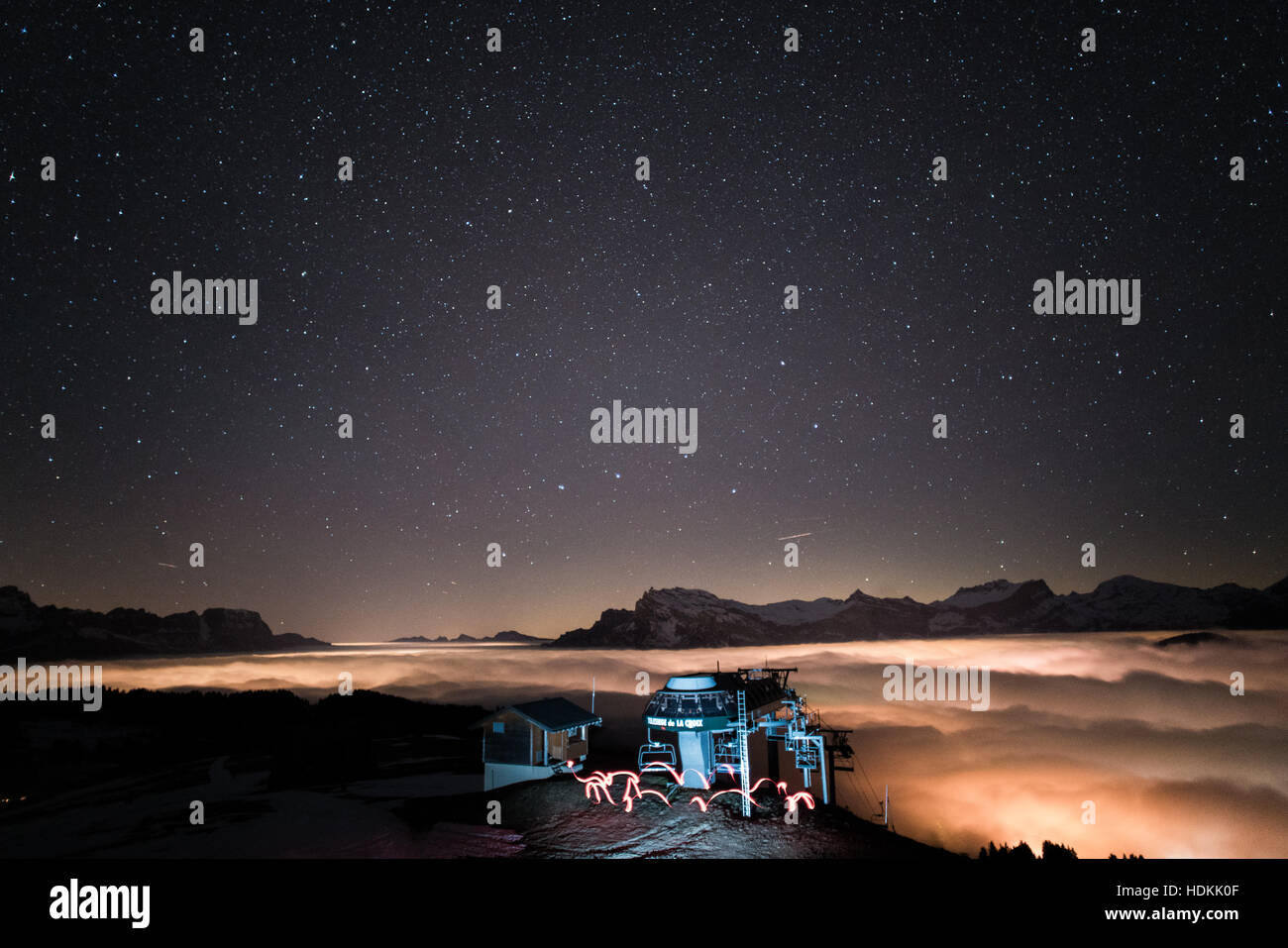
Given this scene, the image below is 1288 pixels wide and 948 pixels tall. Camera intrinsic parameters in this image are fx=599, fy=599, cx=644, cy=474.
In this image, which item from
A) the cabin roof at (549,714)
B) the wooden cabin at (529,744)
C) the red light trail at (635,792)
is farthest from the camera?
the cabin roof at (549,714)

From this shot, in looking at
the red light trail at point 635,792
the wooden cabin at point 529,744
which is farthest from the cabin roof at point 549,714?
the red light trail at point 635,792

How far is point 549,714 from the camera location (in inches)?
1527

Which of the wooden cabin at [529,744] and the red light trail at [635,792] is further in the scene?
the wooden cabin at [529,744]

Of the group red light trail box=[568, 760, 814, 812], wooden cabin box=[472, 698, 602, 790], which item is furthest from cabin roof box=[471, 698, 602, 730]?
red light trail box=[568, 760, 814, 812]

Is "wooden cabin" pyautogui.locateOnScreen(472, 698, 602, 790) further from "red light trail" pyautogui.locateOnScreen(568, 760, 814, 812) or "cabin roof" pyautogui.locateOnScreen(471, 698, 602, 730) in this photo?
"red light trail" pyautogui.locateOnScreen(568, 760, 814, 812)

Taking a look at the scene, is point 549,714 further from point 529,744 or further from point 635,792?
point 635,792

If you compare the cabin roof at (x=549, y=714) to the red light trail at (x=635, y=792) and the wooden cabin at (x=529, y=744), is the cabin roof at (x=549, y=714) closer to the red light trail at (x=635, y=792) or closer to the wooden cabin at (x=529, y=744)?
the wooden cabin at (x=529, y=744)

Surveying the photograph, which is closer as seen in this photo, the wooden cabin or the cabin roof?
the wooden cabin

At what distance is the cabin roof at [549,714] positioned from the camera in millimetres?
37406

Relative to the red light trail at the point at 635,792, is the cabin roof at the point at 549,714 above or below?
above

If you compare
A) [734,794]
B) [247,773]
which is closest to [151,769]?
[247,773]

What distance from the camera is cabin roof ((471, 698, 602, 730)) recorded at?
3741 centimetres

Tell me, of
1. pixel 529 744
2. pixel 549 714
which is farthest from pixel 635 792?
pixel 549 714
